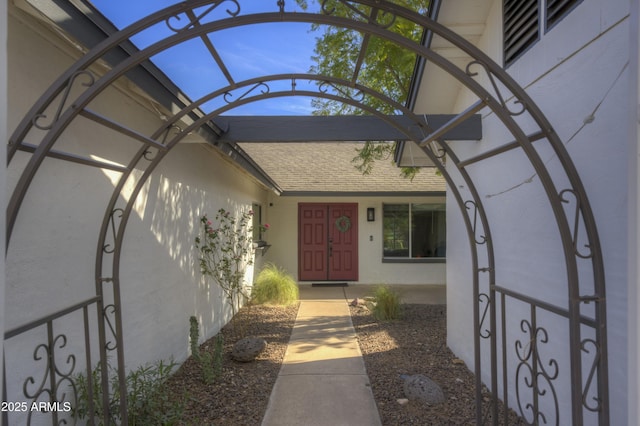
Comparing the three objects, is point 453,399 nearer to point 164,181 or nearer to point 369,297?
point 164,181

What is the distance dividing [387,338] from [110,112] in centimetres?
461

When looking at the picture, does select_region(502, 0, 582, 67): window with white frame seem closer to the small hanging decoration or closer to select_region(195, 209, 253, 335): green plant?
select_region(195, 209, 253, 335): green plant

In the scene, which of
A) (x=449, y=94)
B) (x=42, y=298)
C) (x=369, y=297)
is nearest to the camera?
(x=42, y=298)

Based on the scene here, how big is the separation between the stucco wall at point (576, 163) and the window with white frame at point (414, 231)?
22.2 feet

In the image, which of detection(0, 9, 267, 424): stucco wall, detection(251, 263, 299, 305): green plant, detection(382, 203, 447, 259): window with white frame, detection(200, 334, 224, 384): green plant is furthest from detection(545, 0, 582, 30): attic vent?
detection(382, 203, 447, 259): window with white frame

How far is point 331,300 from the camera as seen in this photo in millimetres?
8734

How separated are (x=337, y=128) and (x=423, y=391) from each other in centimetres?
268

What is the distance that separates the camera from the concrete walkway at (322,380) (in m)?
3.46

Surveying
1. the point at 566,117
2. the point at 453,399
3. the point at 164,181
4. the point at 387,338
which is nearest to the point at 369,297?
the point at 387,338

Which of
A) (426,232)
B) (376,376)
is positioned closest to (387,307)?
(376,376)

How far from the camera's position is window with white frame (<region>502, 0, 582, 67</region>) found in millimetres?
2822

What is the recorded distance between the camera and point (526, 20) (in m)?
3.25

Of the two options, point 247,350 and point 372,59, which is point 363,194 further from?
point 247,350

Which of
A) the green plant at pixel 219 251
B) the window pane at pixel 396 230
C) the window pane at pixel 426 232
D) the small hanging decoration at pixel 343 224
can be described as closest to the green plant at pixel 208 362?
the green plant at pixel 219 251
